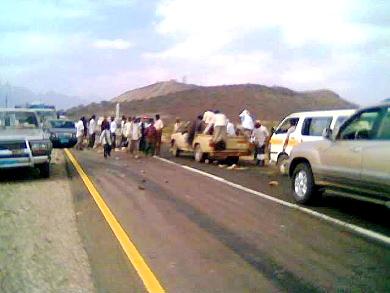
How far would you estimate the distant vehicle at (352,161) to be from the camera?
7.48m

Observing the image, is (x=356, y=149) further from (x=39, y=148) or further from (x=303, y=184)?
(x=39, y=148)

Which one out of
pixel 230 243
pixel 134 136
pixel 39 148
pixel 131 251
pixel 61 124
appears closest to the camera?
pixel 131 251

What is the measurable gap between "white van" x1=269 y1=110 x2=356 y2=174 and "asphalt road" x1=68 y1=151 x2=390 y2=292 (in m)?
2.92

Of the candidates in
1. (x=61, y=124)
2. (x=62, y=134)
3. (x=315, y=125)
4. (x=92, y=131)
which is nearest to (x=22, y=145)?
(x=315, y=125)

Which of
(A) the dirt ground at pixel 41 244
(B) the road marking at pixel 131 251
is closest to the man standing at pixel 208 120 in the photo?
(A) the dirt ground at pixel 41 244

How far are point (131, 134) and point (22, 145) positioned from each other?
1047cm

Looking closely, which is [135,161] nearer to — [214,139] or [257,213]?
[214,139]

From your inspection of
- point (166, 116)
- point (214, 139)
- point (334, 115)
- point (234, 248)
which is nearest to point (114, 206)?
point (234, 248)

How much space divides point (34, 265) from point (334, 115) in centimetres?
937

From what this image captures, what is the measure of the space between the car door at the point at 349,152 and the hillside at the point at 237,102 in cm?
6326

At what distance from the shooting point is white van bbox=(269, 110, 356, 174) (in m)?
13.1

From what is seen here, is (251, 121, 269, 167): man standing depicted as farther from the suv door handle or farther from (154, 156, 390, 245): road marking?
the suv door handle

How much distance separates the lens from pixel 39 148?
13312 mm

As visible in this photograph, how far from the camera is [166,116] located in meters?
78.5
